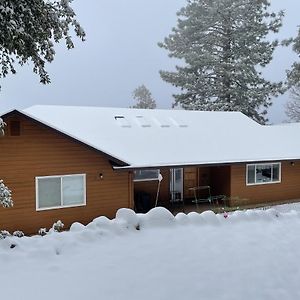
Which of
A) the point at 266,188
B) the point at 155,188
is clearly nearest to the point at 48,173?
the point at 155,188

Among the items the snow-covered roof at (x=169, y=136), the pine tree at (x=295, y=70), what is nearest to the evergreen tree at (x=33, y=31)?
the snow-covered roof at (x=169, y=136)

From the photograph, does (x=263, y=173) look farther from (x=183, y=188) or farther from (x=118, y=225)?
(x=118, y=225)

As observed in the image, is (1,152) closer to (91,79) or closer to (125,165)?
(125,165)

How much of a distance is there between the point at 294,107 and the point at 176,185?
2895cm

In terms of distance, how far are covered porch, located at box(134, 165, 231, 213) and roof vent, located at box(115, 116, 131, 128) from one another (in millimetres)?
2205

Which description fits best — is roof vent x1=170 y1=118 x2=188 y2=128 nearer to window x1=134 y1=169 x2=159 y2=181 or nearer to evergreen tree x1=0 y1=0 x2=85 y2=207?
window x1=134 y1=169 x2=159 y2=181

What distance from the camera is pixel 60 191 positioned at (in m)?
Result: 12.0

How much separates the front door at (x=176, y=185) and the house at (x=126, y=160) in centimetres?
4

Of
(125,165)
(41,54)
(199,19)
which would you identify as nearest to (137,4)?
(199,19)

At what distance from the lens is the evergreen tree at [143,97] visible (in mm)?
42653

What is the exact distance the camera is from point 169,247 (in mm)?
5676

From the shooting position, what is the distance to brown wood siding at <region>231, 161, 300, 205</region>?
15742 mm

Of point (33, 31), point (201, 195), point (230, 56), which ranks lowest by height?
point (201, 195)

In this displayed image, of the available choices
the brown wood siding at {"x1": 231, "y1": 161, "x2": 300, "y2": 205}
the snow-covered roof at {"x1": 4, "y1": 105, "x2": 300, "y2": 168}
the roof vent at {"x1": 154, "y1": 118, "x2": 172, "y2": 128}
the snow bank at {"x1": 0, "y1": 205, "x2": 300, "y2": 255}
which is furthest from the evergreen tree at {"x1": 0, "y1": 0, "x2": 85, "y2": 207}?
the roof vent at {"x1": 154, "y1": 118, "x2": 172, "y2": 128}
